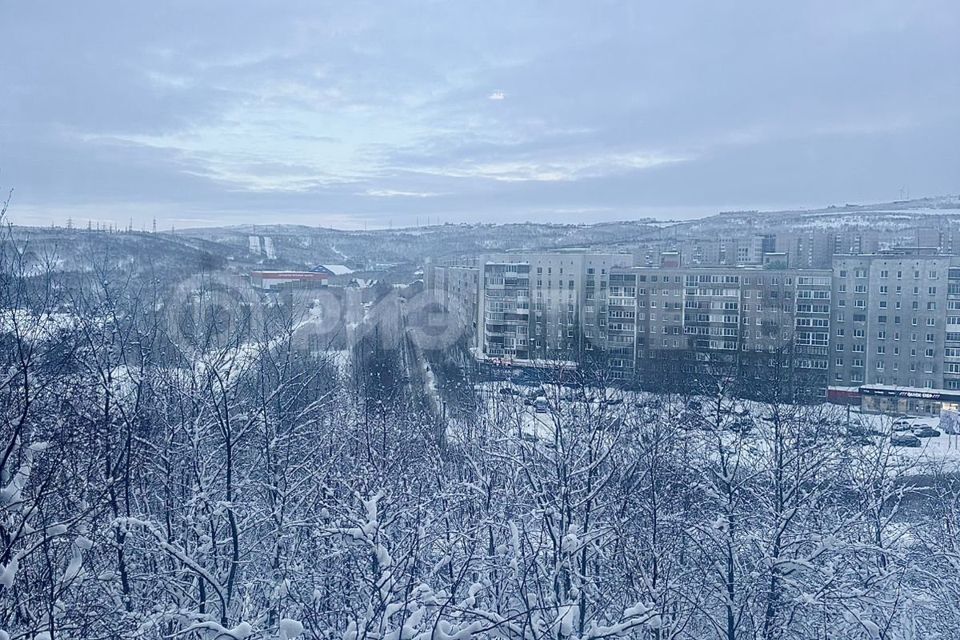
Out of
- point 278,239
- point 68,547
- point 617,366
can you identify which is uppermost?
point 278,239

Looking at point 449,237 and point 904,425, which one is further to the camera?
point 449,237

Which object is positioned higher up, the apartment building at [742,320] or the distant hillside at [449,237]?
the distant hillside at [449,237]

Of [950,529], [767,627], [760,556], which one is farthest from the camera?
[950,529]

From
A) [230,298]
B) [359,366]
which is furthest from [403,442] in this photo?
[230,298]

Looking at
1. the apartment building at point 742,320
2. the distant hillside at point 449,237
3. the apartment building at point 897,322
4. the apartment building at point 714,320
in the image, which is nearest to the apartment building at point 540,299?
the apartment building at point 742,320

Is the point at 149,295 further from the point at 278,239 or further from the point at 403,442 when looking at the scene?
the point at 278,239

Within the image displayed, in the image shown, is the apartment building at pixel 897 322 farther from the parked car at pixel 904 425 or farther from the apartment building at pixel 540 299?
the apartment building at pixel 540 299

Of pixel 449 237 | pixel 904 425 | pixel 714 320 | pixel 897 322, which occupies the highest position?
pixel 449 237

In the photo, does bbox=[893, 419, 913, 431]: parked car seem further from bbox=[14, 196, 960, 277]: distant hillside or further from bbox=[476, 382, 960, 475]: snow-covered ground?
bbox=[14, 196, 960, 277]: distant hillside

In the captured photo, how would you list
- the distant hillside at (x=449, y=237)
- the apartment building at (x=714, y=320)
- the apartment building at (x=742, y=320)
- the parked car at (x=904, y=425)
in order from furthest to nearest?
the distant hillside at (x=449, y=237), the apartment building at (x=714, y=320), the apartment building at (x=742, y=320), the parked car at (x=904, y=425)

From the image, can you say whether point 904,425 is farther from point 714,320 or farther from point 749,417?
point 749,417

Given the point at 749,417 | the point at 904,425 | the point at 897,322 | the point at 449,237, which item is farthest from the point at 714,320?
the point at 449,237
